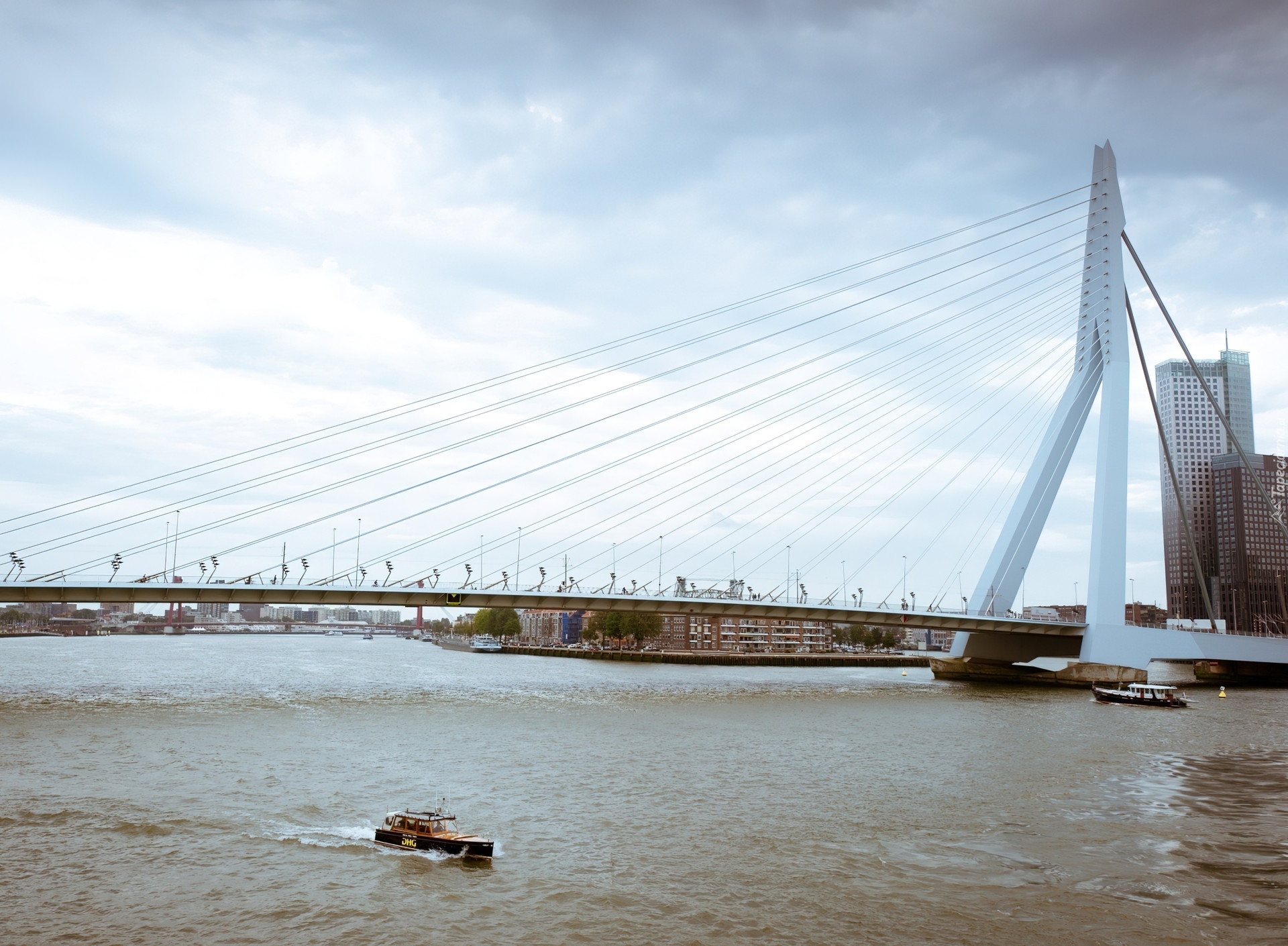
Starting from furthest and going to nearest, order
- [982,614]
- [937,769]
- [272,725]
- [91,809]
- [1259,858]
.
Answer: [982,614]
[272,725]
[937,769]
[91,809]
[1259,858]

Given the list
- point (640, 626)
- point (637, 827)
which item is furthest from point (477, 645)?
point (637, 827)

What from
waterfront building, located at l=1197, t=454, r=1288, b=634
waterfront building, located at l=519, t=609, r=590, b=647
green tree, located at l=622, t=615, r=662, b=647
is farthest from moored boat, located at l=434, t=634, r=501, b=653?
waterfront building, located at l=1197, t=454, r=1288, b=634

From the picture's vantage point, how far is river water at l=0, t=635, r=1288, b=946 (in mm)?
11141

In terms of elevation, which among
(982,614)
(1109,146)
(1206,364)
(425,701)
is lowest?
(425,701)

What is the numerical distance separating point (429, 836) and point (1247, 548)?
135 m

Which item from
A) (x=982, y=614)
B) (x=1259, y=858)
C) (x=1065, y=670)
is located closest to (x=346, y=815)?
(x=1259, y=858)

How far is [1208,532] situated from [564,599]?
12027 cm

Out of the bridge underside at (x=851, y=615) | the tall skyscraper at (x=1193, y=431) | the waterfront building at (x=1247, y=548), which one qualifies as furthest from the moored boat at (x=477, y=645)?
the tall skyscraper at (x=1193, y=431)

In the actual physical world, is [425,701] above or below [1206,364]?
below

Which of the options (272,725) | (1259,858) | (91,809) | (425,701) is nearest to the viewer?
(1259,858)

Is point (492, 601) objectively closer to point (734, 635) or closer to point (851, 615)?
point (851, 615)

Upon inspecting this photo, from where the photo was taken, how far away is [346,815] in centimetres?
1567

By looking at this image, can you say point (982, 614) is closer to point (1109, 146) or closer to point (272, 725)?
point (1109, 146)

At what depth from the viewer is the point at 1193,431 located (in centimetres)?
14838
